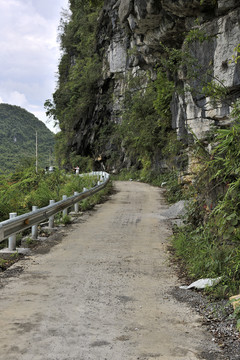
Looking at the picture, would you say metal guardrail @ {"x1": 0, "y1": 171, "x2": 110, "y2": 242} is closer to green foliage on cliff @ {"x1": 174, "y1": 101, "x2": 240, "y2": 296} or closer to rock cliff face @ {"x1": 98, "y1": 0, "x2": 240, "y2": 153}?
green foliage on cliff @ {"x1": 174, "y1": 101, "x2": 240, "y2": 296}

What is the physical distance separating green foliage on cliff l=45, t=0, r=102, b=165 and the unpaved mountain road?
41.1 metres

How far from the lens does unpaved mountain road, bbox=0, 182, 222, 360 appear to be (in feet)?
10.8

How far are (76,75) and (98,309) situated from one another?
4757cm

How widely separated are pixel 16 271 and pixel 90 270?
1209 mm

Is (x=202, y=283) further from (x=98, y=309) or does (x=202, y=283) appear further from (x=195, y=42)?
(x=195, y=42)

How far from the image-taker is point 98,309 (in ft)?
14.0

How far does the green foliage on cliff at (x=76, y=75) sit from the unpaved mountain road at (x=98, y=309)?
135 feet

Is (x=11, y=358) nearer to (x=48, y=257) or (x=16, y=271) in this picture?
(x=16, y=271)

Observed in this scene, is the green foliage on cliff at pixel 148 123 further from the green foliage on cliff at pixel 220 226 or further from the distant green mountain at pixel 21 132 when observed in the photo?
the distant green mountain at pixel 21 132

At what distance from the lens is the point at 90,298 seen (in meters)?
4.61

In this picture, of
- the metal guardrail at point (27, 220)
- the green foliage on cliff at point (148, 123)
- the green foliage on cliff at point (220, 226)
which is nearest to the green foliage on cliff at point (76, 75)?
the green foliage on cliff at point (148, 123)

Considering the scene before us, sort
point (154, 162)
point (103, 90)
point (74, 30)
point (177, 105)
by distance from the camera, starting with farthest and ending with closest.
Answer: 1. point (74, 30)
2. point (103, 90)
3. point (154, 162)
4. point (177, 105)

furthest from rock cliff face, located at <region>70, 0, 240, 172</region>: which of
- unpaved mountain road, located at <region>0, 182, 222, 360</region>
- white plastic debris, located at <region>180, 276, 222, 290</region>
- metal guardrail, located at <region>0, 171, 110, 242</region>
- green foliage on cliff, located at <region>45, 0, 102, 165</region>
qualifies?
green foliage on cliff, located at <region>45, 0, 102, 165</region>

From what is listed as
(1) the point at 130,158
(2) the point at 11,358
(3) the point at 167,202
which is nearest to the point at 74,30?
(1) the point at 130,158
